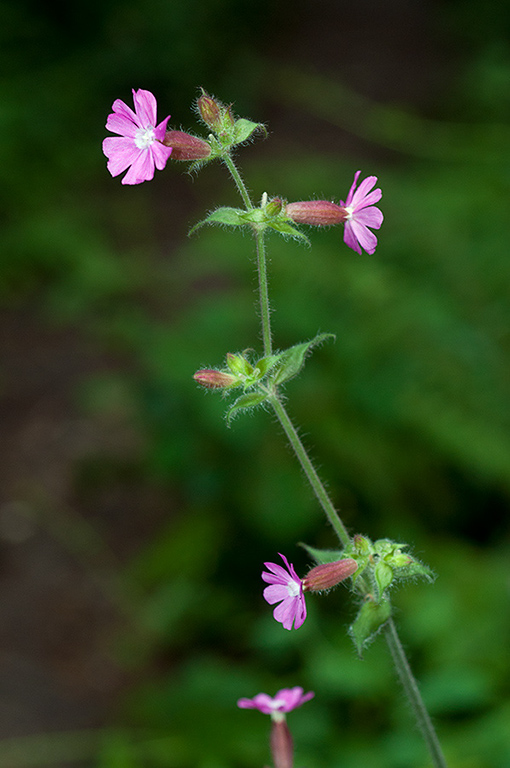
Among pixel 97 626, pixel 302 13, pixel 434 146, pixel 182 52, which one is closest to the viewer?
pixel 97 626

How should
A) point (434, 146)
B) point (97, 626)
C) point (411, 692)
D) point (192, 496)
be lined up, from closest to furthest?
point (411, 692) < point (192, 496) < point (97, 626) < point (434, 146)

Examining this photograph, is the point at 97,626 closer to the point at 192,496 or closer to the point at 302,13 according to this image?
the point at 192,496

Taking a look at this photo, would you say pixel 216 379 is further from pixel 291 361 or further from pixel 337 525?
pixel 337 525

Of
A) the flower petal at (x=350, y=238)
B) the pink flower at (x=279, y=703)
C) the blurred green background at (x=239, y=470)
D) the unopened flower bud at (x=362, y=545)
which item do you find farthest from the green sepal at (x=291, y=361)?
the blurred green background at (x=239, y=470)

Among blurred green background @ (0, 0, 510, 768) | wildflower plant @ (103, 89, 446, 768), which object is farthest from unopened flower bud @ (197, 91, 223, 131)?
blurred green background @ (0, 0, 510, 768)

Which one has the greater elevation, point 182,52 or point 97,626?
point 182,52

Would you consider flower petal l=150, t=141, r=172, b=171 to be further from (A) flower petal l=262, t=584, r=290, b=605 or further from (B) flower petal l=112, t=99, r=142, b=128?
(A) flower petal l=262, t=584, r=290, b=605

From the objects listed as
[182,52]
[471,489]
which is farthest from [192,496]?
[182,52]
